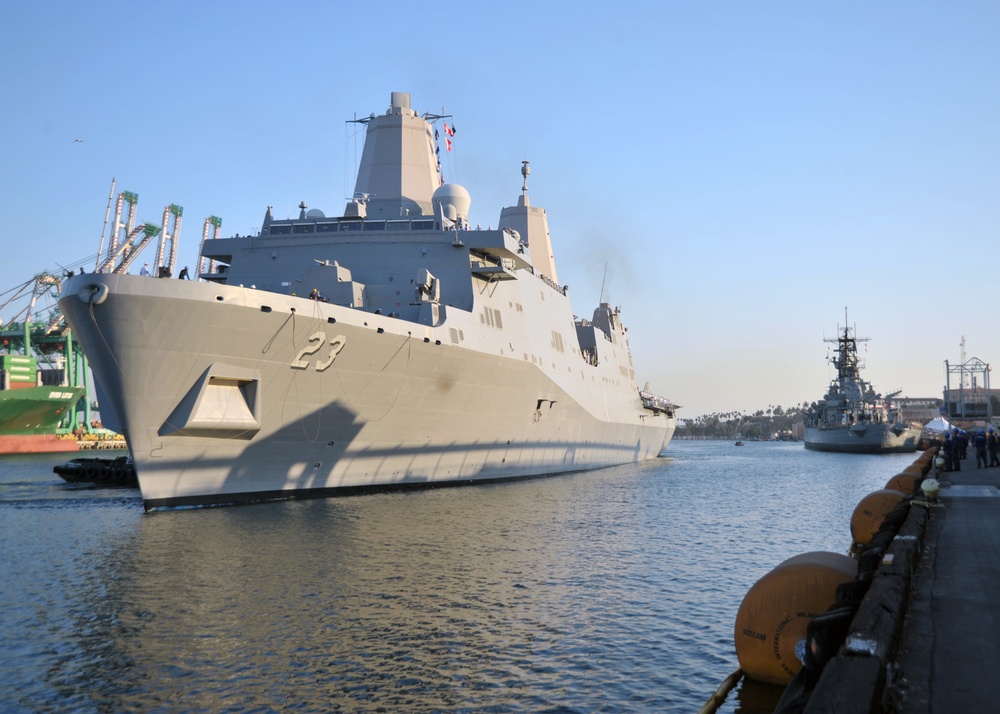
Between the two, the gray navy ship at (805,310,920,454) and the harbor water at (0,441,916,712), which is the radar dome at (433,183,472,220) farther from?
the gray navy ship at (805,310,920,454)

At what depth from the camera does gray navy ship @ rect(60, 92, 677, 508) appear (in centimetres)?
1572

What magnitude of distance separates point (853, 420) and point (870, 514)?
215 feet

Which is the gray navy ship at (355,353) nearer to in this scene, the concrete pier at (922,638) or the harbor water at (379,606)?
the harbor water at (379,606)

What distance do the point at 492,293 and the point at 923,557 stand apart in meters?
18.4

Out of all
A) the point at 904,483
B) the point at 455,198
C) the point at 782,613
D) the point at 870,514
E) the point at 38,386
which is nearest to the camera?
the point at 782,613

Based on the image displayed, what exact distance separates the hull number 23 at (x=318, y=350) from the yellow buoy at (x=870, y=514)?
11.1 metres

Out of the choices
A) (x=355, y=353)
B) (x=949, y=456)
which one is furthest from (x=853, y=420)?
(x=355, y=353)

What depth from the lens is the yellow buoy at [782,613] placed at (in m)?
Answer: 5.80

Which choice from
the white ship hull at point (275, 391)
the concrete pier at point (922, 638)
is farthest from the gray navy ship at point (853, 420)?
the concrete pier at point (922, 638)

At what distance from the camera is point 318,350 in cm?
1738

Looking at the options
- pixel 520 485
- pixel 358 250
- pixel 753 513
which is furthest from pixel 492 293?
pixel 753 513

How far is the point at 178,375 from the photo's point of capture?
15.8m

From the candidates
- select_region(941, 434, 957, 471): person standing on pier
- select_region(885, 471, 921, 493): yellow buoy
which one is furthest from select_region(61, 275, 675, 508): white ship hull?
select_region(941, 434, 957, 471): person standing on pier

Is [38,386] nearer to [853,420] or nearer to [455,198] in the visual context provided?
[455,198]
